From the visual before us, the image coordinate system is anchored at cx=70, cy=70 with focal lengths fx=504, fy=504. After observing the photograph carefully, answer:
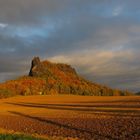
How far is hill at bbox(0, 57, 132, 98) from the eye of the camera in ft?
336

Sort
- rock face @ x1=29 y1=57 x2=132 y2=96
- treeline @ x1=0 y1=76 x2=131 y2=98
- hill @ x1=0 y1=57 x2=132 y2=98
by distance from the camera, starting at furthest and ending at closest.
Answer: rock face @ x1=29 y1=57 x2=132 y2=96
hill @ x1=0 y1=57 x2=132 y2=98
treeline @ x1=0 y1=76 x2=131 y2=98

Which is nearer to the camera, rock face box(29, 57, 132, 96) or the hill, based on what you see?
the hill

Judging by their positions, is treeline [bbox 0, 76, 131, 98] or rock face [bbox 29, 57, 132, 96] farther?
rock face [bbox 29, 57, 132, 96]

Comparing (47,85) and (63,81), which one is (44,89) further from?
(63,81)

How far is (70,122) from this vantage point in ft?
120

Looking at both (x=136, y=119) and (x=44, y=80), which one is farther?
(x=44, y=80)

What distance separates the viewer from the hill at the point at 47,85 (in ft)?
336

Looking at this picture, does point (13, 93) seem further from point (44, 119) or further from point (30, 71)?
point (44, 119)

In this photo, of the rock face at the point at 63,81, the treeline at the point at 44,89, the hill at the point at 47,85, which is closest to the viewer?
the treeline at the point at 44,89

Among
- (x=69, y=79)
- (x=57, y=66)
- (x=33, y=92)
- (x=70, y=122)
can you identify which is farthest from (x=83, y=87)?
(x=70, y=122)

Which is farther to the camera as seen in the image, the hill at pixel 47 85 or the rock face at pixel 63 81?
the rock face at pixel 63 81

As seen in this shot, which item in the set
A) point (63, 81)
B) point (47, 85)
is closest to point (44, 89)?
point (47, 85)

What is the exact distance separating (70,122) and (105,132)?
753cm

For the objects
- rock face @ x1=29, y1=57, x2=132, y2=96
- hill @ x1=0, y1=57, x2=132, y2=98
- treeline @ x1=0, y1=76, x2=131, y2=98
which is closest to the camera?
treeline @ x1=0, y1=76, x2=131, y2=98
